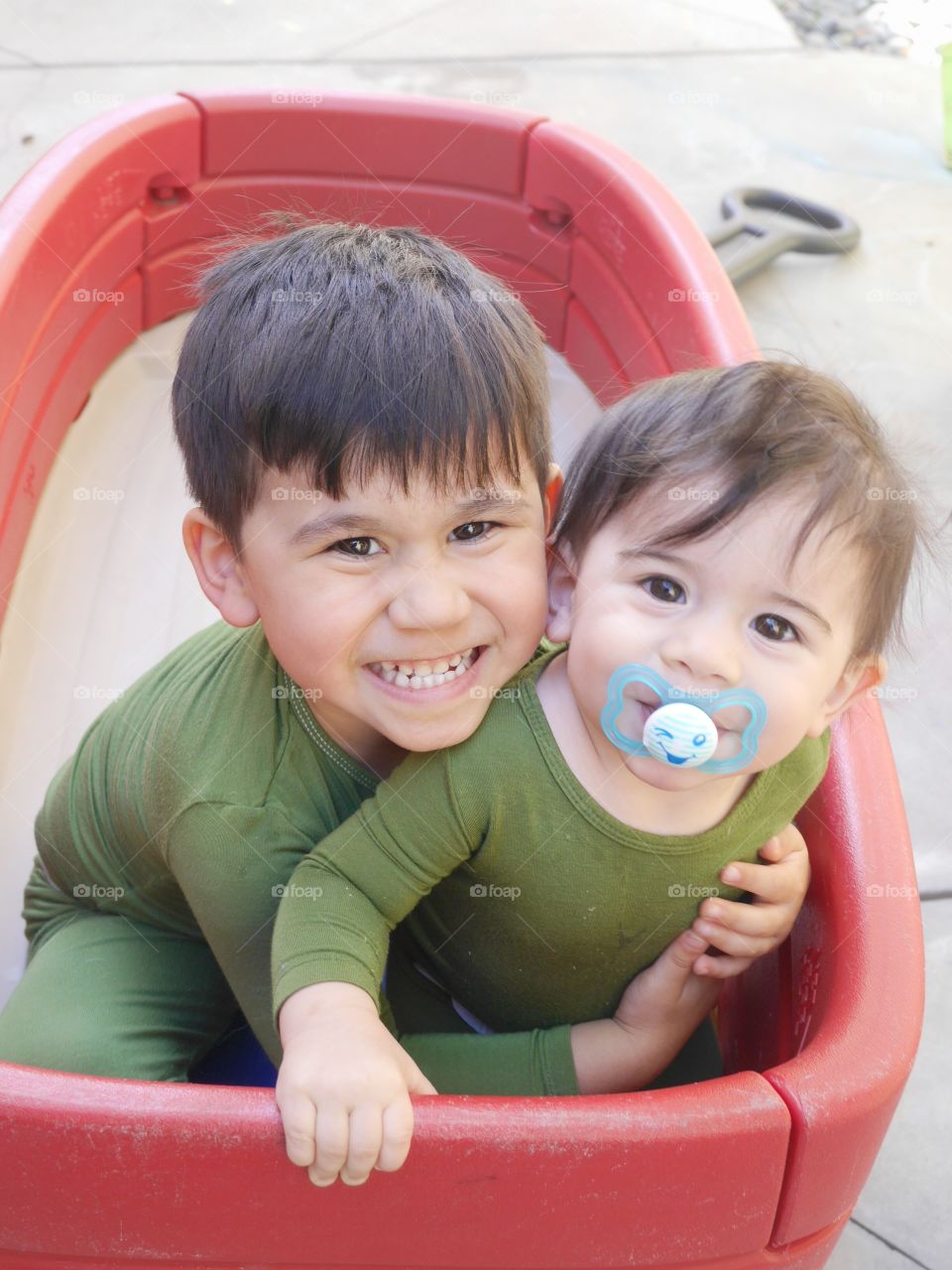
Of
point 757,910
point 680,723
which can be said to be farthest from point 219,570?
point 757,910

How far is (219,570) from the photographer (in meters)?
1.16

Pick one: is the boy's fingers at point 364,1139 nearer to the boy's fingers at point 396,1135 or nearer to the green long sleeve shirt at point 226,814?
the boy's fingers at point 396,1135

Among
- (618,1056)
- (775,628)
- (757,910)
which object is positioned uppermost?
(775,628)

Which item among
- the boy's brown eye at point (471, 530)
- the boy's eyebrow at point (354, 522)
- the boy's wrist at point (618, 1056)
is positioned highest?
the boy's eyebrow at point (354, 522)

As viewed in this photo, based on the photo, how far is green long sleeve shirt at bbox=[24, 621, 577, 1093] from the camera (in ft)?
3.60

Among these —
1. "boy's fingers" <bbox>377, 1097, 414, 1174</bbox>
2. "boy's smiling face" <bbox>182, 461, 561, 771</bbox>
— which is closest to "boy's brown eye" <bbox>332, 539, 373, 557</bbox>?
"boy's smiling face" <bbox>182, 461, 561, 771</bbox>

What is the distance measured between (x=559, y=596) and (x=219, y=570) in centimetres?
28

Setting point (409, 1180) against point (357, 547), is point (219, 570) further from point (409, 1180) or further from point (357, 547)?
point (409, 1180)

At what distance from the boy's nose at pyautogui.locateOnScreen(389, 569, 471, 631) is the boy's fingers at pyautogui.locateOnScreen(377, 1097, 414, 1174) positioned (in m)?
0.33

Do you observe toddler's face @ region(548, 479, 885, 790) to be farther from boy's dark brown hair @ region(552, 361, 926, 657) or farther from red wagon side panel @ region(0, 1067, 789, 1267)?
red wagon side panel @ region(0, 1067, 789, 1267)

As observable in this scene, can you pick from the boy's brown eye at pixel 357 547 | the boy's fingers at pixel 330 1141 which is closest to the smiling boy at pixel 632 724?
the boy's fingers at pixel 330 1141

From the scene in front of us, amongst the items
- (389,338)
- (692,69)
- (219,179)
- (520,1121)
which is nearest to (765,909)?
(520,1121)

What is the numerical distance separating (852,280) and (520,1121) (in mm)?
2517

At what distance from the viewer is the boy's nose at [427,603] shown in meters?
1.01
